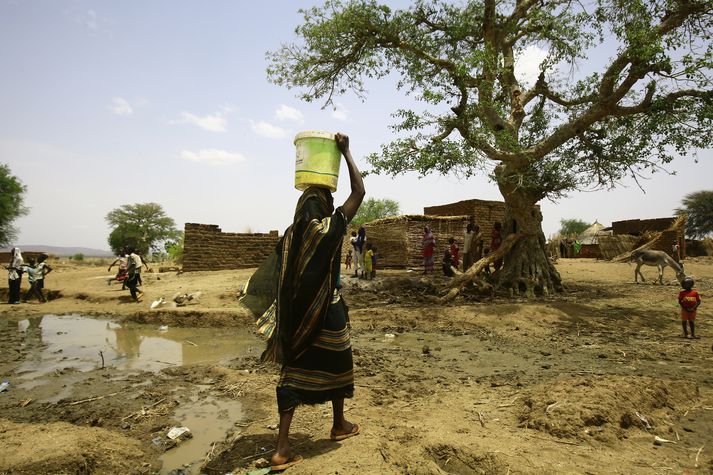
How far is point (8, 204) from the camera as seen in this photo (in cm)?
3219

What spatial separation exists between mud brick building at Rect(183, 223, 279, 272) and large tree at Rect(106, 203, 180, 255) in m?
31.5

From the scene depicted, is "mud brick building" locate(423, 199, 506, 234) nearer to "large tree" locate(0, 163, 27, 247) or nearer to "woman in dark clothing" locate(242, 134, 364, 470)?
"woman in dark clothing" locate(242, 134, 364, 470)

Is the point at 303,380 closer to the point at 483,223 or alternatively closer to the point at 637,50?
the point at 637,50

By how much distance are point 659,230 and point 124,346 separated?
27.1 m

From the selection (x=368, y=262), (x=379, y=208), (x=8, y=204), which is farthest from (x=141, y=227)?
(x=368, y=262)

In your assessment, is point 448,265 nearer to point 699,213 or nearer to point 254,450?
point 254,450

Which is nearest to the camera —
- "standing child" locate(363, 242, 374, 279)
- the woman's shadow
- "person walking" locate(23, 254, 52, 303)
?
the woman's shadow

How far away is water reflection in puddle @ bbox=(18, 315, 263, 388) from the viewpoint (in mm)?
5652

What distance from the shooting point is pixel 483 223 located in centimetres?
1811

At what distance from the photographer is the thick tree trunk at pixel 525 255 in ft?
37.2

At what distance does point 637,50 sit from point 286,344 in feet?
29.6

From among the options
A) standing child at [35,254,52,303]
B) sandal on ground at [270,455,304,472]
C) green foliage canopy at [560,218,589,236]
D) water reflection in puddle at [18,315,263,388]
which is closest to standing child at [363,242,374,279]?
water reflection in puddle at [18,315,263,388]

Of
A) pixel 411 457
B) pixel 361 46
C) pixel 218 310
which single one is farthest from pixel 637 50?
pixel 218 310

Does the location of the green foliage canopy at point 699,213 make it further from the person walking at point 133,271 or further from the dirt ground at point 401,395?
the person walking at point 133,271
